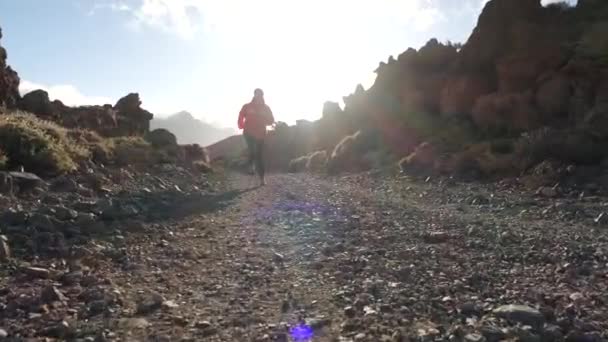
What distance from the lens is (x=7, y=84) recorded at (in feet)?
65.8

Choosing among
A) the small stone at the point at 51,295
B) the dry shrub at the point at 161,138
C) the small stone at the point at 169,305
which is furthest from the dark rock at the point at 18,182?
the dry shrub at the point at 161,138

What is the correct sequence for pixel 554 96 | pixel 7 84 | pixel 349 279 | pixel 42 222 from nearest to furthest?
pixel 349 279 < pixel 42 222 < pixel 554 96 < pixel 7 84

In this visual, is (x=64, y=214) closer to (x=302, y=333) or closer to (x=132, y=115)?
(x=302, y=333)

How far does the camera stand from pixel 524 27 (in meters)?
24.6

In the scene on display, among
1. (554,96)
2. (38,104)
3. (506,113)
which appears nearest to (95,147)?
(38,104)

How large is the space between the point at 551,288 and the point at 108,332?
3.57 m

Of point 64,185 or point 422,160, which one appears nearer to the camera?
point 64,185

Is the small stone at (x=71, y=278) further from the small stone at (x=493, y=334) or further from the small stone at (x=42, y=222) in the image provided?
the small stone at (x=493, y=334)

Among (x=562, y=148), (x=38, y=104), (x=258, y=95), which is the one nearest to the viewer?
(x=562, y=148)

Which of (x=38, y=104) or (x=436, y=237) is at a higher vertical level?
(x=38, y=104)

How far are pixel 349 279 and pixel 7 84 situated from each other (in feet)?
64.5

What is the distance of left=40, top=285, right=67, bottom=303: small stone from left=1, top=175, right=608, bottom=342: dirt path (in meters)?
0.11

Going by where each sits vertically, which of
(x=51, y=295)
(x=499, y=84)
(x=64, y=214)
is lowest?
(x=51, y=295)

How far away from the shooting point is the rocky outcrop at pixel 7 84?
19.7m
